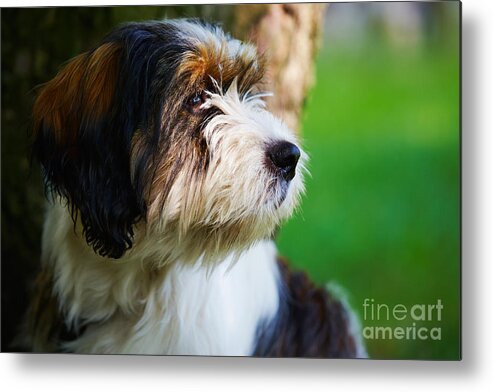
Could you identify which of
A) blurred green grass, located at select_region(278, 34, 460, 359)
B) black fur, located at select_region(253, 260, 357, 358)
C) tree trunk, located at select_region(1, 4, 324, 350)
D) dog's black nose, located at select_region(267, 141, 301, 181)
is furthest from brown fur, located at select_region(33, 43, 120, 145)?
black fur, located at select_region(253, 260, 357, 358)

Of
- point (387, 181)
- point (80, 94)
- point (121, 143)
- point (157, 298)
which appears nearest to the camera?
point (121, 143)

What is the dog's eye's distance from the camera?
210cm

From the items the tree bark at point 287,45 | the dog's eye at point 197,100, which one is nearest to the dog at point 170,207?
the dog's eye at point 197,100

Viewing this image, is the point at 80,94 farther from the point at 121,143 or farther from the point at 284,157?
the point at 284,157

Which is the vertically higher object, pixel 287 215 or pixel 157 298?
pixel 287 215

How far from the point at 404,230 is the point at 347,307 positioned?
0.94 feet

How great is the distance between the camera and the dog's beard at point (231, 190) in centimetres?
206

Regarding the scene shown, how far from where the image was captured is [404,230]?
242 centimetres

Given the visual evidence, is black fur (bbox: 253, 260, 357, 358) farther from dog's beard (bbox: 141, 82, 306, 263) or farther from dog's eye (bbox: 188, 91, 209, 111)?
dog's eye (bbox: 188, 91, 209, 111)

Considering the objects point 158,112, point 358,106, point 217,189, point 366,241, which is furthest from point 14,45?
point 366,241

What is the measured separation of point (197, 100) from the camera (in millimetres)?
2109

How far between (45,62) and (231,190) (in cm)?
80

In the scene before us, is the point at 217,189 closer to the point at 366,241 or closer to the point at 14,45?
the point at 366,241

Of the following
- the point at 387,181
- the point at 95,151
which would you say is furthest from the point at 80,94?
the point at 387,181
